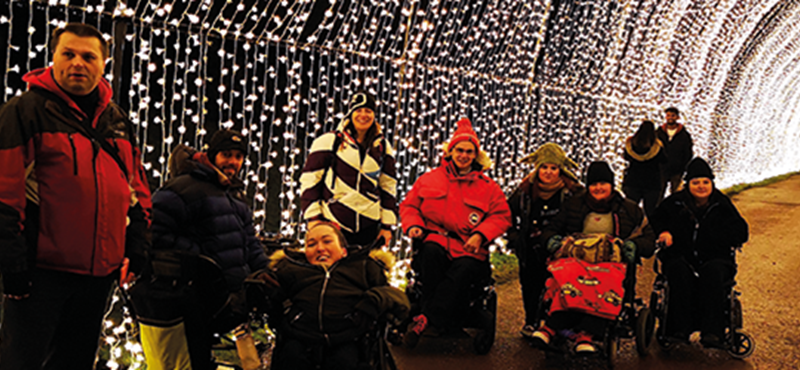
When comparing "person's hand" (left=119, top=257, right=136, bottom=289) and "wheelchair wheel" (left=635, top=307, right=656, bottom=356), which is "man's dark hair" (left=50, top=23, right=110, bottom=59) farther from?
"wheelchair wheel" (left=635, top=307, right=656, bottom=356)

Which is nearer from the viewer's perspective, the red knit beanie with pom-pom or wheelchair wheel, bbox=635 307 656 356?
wheelchair wheel, bbox=635 307 656 356

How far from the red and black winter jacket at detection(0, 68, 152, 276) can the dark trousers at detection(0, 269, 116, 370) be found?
0.07m

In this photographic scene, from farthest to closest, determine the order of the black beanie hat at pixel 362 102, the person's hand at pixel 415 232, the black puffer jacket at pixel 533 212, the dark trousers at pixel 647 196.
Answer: the dark trousers at pixel 647 196
the black puffer jacket at pixel 533 212
the person's hand at pixel 415 232
the black beanie hat at pixel 362 102

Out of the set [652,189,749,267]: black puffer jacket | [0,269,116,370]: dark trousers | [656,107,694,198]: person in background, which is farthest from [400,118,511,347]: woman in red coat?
[656,107,694,198]: person in background

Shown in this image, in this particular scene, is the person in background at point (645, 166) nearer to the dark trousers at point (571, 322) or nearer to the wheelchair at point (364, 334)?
the dark trousers at point (571, 322)

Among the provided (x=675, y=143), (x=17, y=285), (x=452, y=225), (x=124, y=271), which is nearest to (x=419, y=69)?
(x=452, y=225)

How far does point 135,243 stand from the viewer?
288cm

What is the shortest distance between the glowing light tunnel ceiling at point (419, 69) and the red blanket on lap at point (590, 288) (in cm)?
222

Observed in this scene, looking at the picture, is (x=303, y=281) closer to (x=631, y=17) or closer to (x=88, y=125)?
(x=88, y=125)

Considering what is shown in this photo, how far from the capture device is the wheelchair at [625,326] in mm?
4598

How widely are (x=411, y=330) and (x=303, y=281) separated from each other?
63.5 inches

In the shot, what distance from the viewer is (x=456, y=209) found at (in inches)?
197

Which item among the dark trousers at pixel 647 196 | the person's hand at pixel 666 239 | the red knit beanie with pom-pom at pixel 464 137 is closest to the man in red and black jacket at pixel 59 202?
the red knit beanie with pom-pom at pixel 464 137

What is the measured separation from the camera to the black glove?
7.86ft
